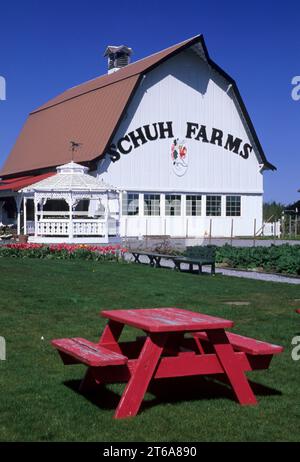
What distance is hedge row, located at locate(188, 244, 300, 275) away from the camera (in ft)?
65.7

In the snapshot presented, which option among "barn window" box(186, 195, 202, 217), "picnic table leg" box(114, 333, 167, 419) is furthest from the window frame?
"picnic table leg" box(114, 333, 167, 419)

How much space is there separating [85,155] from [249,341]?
104ft

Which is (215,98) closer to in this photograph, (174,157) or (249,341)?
(174,157)

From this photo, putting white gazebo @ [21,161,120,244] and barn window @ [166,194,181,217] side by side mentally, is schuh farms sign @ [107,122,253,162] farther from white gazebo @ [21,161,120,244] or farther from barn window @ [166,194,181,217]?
white gazebo @ [21,161,120,244]

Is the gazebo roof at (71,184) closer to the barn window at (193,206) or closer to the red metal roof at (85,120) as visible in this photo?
the red metal roof at (85,120)

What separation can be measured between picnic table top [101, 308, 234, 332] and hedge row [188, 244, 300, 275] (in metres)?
13.2

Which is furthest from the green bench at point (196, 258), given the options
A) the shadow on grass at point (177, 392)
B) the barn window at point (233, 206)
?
the barn window at point (233, 206)

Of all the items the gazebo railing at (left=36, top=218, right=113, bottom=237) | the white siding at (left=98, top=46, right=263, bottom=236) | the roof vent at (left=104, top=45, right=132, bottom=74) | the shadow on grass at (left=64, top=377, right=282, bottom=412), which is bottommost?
the shadow on grass at (left=64, top=377, right=282, bottom=412)

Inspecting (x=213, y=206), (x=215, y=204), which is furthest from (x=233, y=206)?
(x=213, y=206)

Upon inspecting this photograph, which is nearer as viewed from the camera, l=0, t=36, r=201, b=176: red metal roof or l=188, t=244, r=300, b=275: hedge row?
l=188, t=244, r=300, b=275: hedge row

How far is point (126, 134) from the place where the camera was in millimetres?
38844

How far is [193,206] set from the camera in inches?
1639
